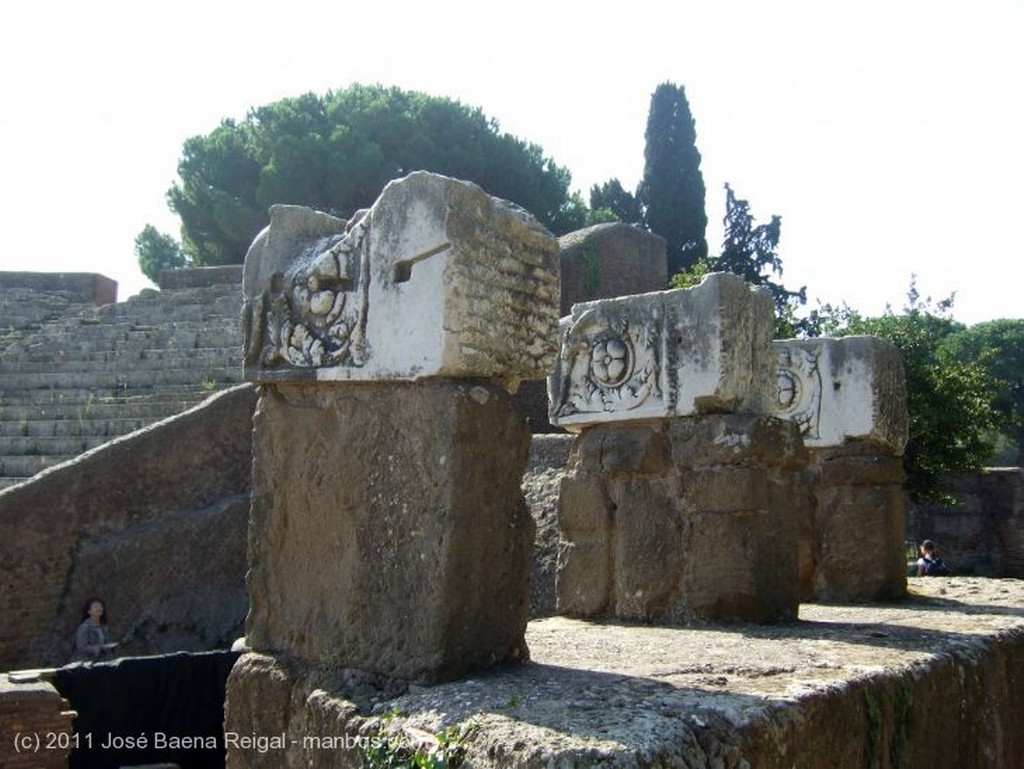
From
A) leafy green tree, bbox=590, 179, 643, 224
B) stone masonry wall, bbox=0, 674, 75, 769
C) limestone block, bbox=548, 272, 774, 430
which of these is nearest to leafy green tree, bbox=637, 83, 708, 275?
leafy green tree, bbox=590, 179, 643, 224

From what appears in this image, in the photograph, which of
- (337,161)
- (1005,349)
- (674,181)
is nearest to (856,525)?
(337,161)

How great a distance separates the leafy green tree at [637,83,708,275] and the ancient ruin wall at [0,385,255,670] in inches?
730

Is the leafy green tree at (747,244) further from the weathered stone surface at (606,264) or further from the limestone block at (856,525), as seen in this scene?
the limestone block at (856,525)

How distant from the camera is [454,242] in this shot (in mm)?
2979

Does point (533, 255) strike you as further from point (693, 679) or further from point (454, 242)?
point (693, 679)

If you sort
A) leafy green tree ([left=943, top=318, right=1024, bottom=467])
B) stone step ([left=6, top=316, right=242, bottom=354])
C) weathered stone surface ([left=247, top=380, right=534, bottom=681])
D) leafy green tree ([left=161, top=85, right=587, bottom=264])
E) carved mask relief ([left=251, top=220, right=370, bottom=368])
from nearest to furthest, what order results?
weathered stone surface ([left=247, top=380, right=534, bottom=681]) < carved mask relief ([left=251, top=220, right=370, bottom=368]) < stone step ([left=6, top=316, right=242, bottom=354]) < leafy green tree ([left=161, top=85, right=587, bottom=264]) < leafy green tree ([left=943, top=318, right=1024, bottom=467])

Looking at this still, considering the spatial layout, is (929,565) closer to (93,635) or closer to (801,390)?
(801,390)

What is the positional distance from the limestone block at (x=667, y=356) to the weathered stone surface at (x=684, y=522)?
0.10 meters

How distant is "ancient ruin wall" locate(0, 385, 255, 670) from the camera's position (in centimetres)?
997

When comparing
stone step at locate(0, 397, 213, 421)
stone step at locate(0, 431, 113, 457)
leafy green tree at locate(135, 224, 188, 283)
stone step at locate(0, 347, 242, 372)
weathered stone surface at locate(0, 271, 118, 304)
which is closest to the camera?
stone step at locate(0, 431, 113, 457)

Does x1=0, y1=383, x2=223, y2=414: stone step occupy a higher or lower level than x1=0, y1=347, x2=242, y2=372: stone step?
lower

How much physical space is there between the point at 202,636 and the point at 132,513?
1.27 m

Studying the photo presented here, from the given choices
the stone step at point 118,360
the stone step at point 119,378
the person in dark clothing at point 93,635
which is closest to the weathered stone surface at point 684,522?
the person in dark clothing at point 93,635

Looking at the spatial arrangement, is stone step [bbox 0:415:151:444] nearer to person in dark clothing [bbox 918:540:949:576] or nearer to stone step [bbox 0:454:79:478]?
stone step [bbox 0:454:79:478]
